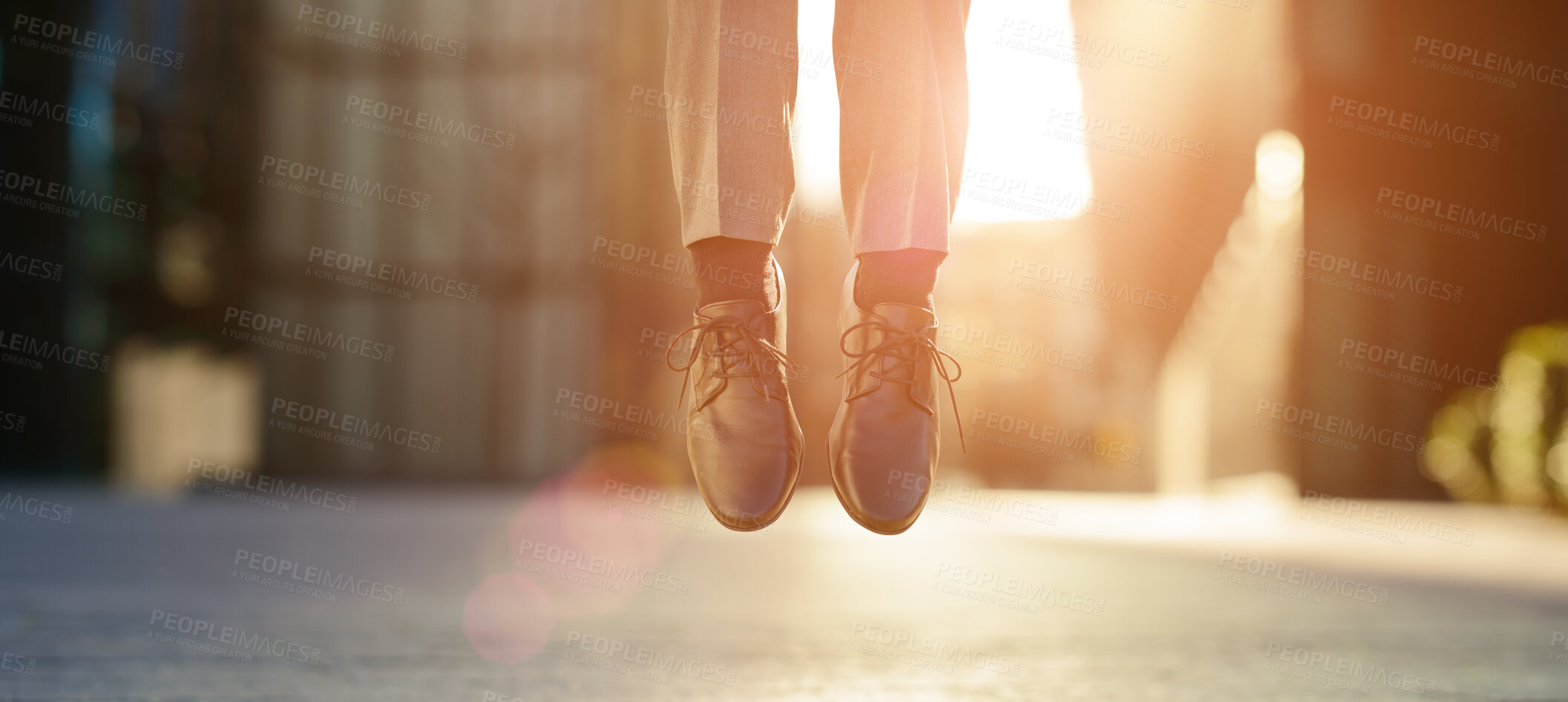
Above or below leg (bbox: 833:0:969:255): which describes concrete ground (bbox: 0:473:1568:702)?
below

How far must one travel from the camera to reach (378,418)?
11.9 meters

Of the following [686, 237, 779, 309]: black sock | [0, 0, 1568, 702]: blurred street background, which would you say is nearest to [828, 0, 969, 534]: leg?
[686, 237, 779, 309]: black sock

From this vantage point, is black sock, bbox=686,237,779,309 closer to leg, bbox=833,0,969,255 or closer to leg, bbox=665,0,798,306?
leg, bbox=665,0,798,306

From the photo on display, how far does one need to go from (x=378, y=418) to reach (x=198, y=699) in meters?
10.6

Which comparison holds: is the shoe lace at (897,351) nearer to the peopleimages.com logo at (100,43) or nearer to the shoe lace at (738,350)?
the shoe lace at (738,350)

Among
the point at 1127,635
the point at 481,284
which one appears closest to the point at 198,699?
the point at 1127,635

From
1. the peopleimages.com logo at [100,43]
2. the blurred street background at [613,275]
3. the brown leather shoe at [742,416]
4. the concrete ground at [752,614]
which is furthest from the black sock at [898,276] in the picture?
the peopleimages.com logo at [100,43]

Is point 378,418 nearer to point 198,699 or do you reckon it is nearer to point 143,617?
point 143,617

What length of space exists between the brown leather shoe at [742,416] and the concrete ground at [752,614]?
1.44ft

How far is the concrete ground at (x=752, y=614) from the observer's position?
6.48 ft

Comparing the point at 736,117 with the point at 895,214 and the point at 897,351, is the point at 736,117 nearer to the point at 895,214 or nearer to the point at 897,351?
the point at 895,214

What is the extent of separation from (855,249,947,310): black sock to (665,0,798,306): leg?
0.14m

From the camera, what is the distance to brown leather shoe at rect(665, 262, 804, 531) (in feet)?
5.00

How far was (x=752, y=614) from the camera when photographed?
2.95 m
